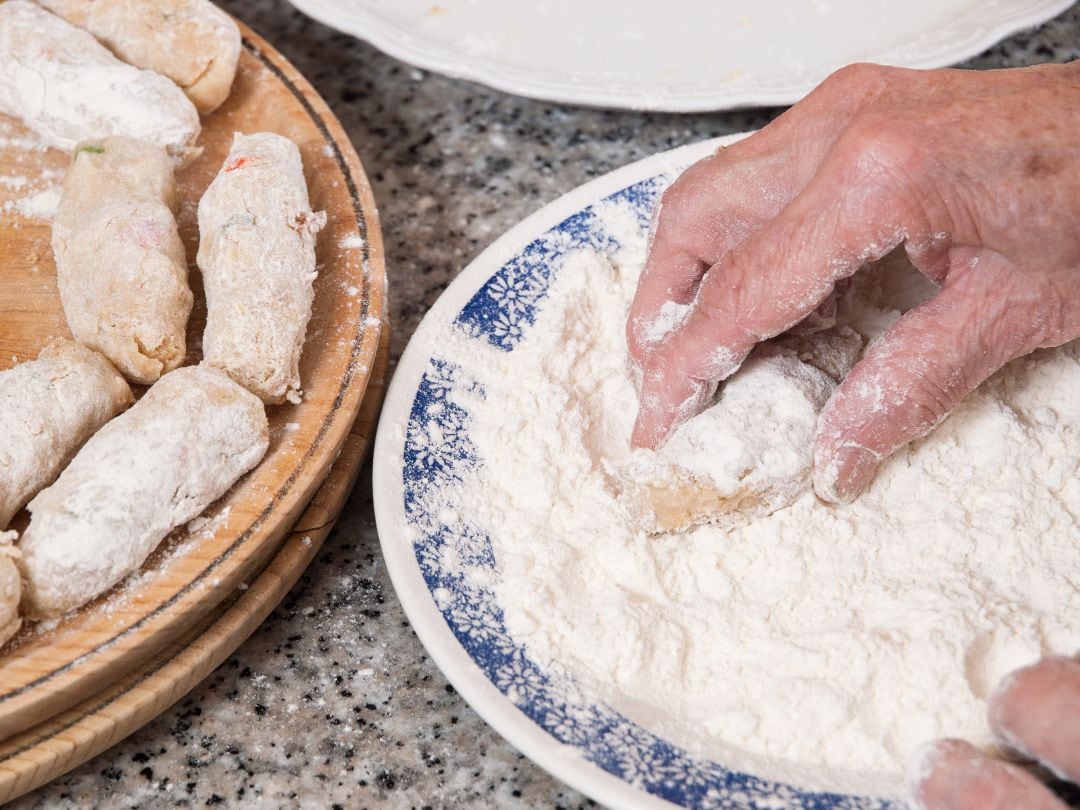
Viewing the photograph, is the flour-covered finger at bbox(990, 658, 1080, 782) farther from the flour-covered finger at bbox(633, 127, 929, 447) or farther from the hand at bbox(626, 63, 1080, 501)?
the flour-covered finger at bbox(633, 127, 929, 447)

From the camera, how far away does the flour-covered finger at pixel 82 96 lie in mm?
1497

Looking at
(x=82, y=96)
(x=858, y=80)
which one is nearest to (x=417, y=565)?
(x=858, y=80)

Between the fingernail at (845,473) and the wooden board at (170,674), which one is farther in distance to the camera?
the fingernail at (845,473)

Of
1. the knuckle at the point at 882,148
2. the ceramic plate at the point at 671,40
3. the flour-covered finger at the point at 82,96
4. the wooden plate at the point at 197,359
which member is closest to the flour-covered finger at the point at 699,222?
the knuckle at the point at 882,148

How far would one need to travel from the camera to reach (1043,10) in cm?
175

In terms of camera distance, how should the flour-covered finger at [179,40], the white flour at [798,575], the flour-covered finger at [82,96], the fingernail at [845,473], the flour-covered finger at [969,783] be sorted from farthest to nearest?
1. the flour-covered finger at [179,40]
2. the flour-covered finger at [82,96]
3. the fingernail at [845,473]
4. the white flour at [798,575]
5. the flour-covered finger at [969,783]

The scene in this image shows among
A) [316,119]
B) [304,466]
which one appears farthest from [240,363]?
[316,119]

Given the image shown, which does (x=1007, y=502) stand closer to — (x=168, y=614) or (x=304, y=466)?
(x=304, y=466)

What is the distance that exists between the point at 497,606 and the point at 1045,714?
0.48 metres

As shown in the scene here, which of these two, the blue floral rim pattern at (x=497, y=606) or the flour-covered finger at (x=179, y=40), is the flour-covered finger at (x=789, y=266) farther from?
the flour-covered finger at (x=179, y=40)

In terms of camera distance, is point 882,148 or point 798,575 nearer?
point 882,148

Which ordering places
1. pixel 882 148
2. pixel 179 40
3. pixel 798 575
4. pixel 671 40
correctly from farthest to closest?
pixel 671 40 → pixel 179 40 → pixel 798 575 → pixel 882 148

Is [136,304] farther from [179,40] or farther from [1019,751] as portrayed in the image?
[1019,751]

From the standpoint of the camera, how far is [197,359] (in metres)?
1.32
